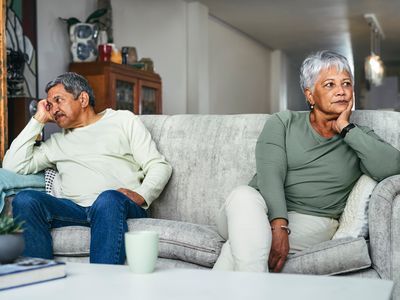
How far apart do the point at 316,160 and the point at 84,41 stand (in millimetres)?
3033

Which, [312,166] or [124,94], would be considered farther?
[124,94]

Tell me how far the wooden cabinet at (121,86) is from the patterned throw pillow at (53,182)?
1.95 m

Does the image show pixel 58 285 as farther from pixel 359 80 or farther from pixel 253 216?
pixel 359 80

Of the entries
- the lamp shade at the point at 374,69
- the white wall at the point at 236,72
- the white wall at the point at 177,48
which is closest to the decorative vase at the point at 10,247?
the white wall at the point at 177,48

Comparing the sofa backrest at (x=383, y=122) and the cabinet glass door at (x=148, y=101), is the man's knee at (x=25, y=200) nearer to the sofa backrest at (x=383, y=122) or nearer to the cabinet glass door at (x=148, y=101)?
the sofa backrest at (x=383, y=122)

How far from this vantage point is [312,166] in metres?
2.25

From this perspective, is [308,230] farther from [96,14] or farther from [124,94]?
[96,14]

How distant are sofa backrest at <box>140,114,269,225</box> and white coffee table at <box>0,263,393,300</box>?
1.21 meters

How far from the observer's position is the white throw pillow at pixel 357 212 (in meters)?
2.09

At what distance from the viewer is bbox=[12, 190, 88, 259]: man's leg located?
228 cm

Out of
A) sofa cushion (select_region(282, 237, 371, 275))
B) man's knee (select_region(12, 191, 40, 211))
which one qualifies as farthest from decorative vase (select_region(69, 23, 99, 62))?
sofa cushion (select_region(282, 237, 371, 275))

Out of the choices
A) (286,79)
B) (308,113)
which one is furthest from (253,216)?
(286,79)

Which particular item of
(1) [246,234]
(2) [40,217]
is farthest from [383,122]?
(2) [40,217]

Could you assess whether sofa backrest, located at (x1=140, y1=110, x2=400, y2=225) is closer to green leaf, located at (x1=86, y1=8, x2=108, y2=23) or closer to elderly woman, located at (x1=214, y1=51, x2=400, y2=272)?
elderly woman, located at (x1=214, y1=51, x2=400, y2=272)
